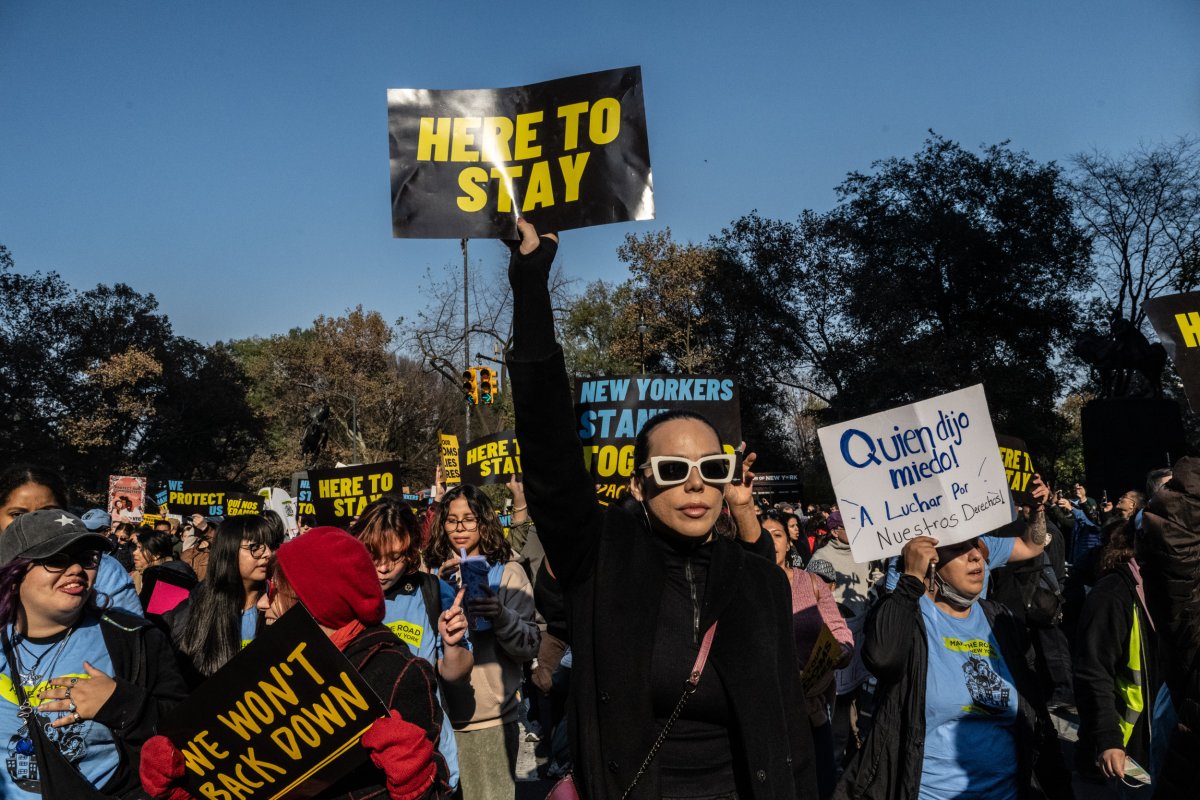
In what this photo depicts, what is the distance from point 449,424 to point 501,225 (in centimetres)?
5117

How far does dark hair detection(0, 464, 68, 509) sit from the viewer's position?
4.76 metres

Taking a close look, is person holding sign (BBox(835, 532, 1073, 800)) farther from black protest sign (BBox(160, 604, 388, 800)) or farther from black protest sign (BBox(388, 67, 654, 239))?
black protest sign (BBox(160, 604, 388, 800))

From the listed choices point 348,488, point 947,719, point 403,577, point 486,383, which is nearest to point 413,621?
point 403,577

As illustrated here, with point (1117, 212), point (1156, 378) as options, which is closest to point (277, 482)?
point (1117, 212)

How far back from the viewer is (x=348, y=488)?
11.0 metres

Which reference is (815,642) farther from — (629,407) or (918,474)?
(629,407)

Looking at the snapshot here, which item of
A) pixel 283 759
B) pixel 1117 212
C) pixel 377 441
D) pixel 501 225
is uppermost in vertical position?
pixel 1117 212

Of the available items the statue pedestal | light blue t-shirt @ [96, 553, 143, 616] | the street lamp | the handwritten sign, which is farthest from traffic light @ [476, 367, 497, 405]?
light blue t-shirt @ [96, 553, 143, 616]

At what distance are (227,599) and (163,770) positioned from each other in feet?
7.40

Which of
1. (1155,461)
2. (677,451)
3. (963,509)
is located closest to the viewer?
(677,451)

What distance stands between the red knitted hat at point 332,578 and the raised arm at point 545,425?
64cm

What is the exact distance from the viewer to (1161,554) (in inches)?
125

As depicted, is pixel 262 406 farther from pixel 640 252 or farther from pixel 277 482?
pixel 640 252

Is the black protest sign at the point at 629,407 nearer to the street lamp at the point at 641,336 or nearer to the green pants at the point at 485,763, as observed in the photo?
the green pants at the point at 485,763
